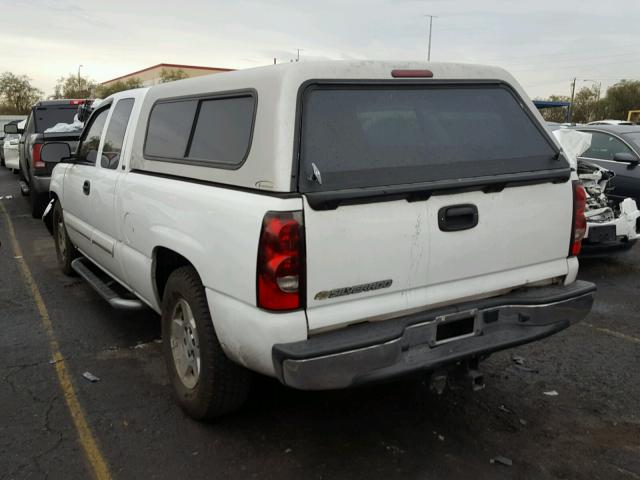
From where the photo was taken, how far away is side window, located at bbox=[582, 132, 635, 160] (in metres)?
8.64

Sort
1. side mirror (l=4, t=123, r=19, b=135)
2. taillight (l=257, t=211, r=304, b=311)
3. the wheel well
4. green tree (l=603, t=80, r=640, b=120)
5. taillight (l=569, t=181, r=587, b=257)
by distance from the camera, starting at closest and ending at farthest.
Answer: taillight (l=257, t=211, r=304, b=311) < taillight (l=569, t=181, r=587, b=257) < the wheel well < side mirror (l=4, t=123, r=19, b=135) < green tree (l=603, t=80, r=640, b=120)

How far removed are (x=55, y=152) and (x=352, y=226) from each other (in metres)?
3.91

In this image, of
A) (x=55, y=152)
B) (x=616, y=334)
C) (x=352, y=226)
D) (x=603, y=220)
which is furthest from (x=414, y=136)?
(x=603, y=220)

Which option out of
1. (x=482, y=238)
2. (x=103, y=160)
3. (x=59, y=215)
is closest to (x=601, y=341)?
(x=482, y=238)

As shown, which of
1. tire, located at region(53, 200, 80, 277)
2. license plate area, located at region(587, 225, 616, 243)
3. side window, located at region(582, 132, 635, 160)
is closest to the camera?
tire, located at region(53, 200, 80, 277)

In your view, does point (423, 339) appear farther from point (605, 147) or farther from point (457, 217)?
point (605, 147)

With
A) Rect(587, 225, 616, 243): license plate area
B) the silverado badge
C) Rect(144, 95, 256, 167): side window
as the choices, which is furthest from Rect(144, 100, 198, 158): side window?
Rect(587, 225, 616, 243): license plate area

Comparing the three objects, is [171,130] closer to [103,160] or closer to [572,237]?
[103,160]

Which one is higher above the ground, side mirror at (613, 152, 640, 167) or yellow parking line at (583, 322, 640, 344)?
side mirror at (613, 152, 640, 167)

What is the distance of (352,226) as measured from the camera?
2.67 meters

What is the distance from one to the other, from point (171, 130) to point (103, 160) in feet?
3.90

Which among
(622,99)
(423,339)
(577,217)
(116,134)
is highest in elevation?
(622,99)

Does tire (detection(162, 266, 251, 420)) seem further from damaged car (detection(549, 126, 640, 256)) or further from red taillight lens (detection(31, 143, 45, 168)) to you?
red taillight lens (detection(31, 143, 45, 168))

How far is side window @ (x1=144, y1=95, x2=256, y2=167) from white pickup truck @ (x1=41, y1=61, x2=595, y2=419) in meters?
Result: 0.01
